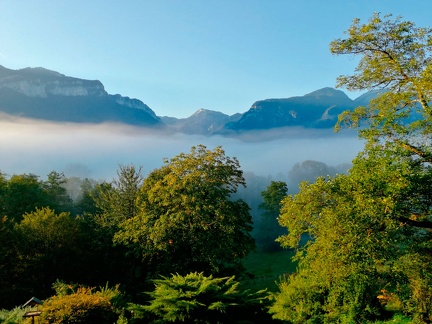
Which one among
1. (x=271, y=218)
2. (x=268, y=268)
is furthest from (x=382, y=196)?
(x=271, y=218)

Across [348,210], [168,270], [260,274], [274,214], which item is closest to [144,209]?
[168,270]

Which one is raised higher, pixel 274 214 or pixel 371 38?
pixel 371 38

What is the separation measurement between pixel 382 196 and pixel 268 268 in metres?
48.8

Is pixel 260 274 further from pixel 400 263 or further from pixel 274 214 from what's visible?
pixel 400 263

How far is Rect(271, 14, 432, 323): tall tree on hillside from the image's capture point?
1416 cm

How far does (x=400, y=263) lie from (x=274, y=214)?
68151 millimetres

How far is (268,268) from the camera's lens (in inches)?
2340

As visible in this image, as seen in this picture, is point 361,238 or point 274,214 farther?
point 274,214

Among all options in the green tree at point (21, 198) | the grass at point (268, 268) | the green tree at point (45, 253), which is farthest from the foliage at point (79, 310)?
the green tree at point (21, 198)

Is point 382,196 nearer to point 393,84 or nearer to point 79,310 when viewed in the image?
point 393,84

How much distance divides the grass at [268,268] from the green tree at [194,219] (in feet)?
56.6

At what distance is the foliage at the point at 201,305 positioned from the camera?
353 inches

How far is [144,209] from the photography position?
3184cm

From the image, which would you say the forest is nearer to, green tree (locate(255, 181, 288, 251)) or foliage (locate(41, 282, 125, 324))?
foliage (locate(41, 282, 125, 324))
